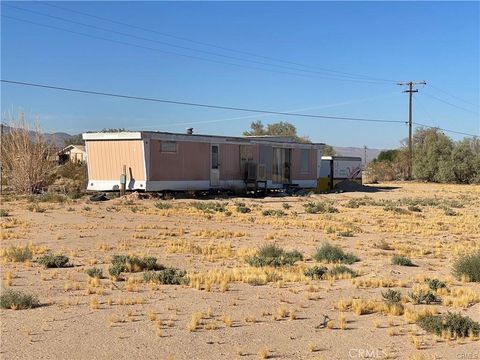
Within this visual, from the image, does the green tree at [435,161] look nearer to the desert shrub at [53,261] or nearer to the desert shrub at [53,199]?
the desert shrub at [53,199]

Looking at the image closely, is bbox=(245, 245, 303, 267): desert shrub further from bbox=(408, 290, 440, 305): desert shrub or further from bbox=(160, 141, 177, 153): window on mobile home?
bbox=(160, 141, 177, 153): window on mobile home

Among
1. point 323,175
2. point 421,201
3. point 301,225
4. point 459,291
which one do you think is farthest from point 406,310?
point 323,175

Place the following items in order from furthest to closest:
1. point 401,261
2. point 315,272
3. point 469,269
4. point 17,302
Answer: point 401,261 < point 315,272 < point 469,269 < point 17,302

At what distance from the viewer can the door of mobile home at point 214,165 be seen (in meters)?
29.9

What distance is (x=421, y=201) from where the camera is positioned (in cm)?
2944

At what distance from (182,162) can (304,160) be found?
10.5 m

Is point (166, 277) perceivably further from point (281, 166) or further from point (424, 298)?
point (281, 166)

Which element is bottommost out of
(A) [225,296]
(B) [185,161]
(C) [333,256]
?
(A) [225,296]

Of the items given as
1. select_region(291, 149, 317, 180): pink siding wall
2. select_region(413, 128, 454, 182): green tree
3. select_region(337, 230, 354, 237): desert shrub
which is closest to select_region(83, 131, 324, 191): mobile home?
select_region(291, 149, 317, 180): pink siding wall

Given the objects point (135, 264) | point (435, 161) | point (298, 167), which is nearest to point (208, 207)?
point (135, 264)

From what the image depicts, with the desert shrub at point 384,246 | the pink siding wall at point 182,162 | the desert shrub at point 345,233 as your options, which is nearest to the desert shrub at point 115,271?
the desert shrub at point 384,246

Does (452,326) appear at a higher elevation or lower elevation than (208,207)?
lower

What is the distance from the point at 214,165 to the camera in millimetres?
30062

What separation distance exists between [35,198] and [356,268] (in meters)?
18.4
